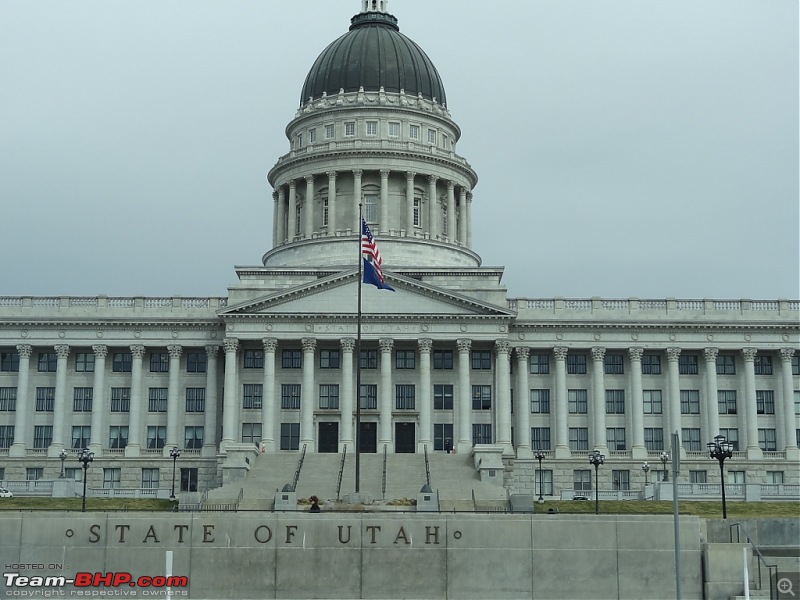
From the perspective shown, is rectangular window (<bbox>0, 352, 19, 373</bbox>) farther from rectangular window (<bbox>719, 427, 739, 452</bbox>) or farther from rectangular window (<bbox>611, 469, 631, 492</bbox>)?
rectangular window (<bbox>719, 427, 739, 452</bbox>)

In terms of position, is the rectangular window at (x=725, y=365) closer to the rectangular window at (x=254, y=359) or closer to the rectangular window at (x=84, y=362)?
the rectangular window at (x=254, y=359)

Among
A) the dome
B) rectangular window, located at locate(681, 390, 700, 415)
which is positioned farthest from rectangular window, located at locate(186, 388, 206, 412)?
rectangular window, located at locate(681, 390, 700, 415)

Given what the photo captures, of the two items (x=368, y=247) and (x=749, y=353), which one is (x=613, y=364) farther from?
(x=368, y=247)

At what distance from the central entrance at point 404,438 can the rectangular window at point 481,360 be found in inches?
262

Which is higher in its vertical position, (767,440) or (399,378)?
(399,378)

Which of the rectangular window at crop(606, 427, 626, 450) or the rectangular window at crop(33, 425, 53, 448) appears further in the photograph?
A: the rectangular window at crop(606, 427, 626, 450)

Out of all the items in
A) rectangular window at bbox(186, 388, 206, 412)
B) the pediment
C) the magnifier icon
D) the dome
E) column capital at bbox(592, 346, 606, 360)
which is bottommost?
the magnifier icon

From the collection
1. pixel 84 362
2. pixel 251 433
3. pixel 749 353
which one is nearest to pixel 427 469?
pixel 251 433

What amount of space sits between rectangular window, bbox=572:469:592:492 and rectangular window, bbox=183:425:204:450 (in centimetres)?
2765

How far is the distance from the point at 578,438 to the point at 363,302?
1922cm

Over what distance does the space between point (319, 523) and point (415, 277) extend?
53.3 m

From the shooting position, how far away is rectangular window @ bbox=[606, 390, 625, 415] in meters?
94.9

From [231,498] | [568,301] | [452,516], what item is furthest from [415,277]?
[452,516]

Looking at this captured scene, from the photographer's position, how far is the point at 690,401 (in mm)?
94812
